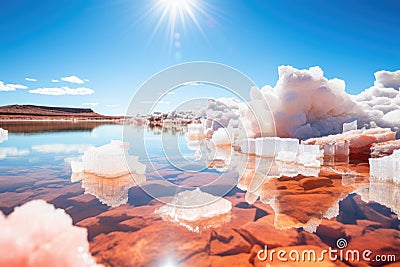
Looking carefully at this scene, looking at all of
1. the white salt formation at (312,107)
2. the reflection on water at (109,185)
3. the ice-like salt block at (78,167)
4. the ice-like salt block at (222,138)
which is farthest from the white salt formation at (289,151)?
the ice-like salt block at (78,167)

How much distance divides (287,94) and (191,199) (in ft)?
12.9

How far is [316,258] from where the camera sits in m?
1.19

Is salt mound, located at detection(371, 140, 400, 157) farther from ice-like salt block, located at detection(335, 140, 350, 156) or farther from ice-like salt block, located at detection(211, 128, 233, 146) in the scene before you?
ice-like salt block, located at detection(211, 128, 233, 146)

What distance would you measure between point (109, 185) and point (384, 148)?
3.57 m

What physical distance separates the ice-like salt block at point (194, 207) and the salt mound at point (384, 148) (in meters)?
2.84

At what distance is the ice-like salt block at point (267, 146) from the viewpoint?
13.0 ft

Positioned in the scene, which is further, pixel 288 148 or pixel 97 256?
pixel 288 148

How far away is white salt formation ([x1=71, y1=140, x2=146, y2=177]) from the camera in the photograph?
267 centimetres

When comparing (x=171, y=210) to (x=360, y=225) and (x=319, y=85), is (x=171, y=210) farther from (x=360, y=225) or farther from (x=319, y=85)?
(x=319, y=85)

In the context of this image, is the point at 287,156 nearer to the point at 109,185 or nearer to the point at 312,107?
the point at 312,107

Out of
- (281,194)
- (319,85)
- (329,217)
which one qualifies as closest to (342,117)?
(319,85)

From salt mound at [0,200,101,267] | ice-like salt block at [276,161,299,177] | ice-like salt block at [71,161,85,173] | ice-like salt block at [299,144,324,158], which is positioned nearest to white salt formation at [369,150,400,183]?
ice-like salt block at [276,161,299,177]

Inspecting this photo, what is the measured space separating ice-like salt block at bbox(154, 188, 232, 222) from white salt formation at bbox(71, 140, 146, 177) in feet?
2.94

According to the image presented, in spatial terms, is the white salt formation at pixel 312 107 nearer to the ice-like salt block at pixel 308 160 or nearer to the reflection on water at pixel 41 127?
the ice-like salt block at pixel 308 160
